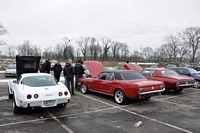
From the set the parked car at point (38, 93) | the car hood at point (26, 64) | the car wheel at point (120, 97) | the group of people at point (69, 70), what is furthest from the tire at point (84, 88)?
the parked car at point (38, 93)

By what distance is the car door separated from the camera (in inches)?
307

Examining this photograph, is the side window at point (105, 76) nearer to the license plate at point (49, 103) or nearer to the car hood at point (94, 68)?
the car hood at point (94, 68)

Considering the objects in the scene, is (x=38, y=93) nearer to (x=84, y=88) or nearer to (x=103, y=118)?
(x=103, y=118)

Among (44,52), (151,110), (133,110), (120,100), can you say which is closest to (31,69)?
(120,100)

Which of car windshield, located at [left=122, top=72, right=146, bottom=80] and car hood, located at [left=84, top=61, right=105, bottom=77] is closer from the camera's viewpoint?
car windshield, located at [left=122, top=72, right=146, bottom=80]

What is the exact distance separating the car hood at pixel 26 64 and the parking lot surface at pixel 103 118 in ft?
5.89

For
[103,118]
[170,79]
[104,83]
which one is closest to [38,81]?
[103,118]

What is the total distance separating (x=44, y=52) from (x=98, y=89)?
288 ft

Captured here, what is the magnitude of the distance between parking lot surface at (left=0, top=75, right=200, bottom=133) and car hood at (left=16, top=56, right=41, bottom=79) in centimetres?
179

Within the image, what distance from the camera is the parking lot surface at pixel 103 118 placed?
4535 mm

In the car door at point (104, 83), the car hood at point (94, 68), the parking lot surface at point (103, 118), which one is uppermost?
the car hood at point (94, 68)

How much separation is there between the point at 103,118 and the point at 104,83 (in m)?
2.73

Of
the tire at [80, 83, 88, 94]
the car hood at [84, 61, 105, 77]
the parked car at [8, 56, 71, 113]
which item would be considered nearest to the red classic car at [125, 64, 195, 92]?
the car hood at [84, 61, 105, 77]

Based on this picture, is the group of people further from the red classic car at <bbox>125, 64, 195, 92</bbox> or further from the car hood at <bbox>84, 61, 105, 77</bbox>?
the red classic car at <bbox>125, 64, 195, 92</bbox>
